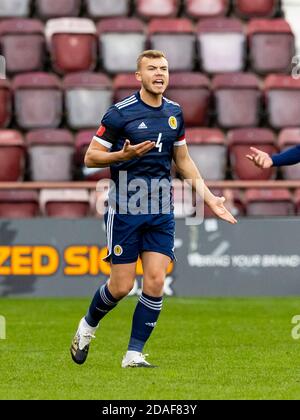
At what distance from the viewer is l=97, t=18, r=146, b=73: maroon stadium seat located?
701 inches

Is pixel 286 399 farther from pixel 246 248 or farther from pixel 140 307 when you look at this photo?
pixel 246 248

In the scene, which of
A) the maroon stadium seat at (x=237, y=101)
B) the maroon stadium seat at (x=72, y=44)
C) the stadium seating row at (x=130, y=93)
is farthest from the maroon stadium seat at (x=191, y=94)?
the maroon stadium seat at (x=72, y=44)

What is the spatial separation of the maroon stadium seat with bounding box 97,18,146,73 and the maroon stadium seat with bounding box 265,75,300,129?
1994 millimetres

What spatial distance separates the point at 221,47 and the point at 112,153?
32.2 ft

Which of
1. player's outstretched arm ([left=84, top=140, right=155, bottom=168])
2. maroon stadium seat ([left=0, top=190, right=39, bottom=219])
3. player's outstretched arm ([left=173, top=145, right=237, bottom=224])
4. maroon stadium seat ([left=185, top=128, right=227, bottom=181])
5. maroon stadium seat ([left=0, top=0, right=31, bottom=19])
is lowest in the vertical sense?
maroon stadium seat ([left=0, top=190, right=39, bottom=219])

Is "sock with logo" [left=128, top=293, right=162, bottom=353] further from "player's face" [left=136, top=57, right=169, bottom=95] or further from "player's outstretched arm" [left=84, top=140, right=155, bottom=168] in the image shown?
"player's face" [left=136, top=57, right=169, bottom=95]

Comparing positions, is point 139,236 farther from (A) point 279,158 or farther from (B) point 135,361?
(A) point 279,158

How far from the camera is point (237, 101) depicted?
56.5 feet

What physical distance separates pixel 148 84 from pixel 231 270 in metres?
6.51

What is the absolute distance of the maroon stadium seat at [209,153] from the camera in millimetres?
16344

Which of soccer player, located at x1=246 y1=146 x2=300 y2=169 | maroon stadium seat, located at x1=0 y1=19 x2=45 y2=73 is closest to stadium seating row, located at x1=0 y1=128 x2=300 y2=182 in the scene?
maroon stadium seat, located at x1=0 y1=19 x2=45 y2=73

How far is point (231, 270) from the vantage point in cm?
1498

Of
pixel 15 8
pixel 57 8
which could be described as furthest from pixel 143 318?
pixel 15 8

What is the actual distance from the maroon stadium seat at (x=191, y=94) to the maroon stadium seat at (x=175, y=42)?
62 cm
